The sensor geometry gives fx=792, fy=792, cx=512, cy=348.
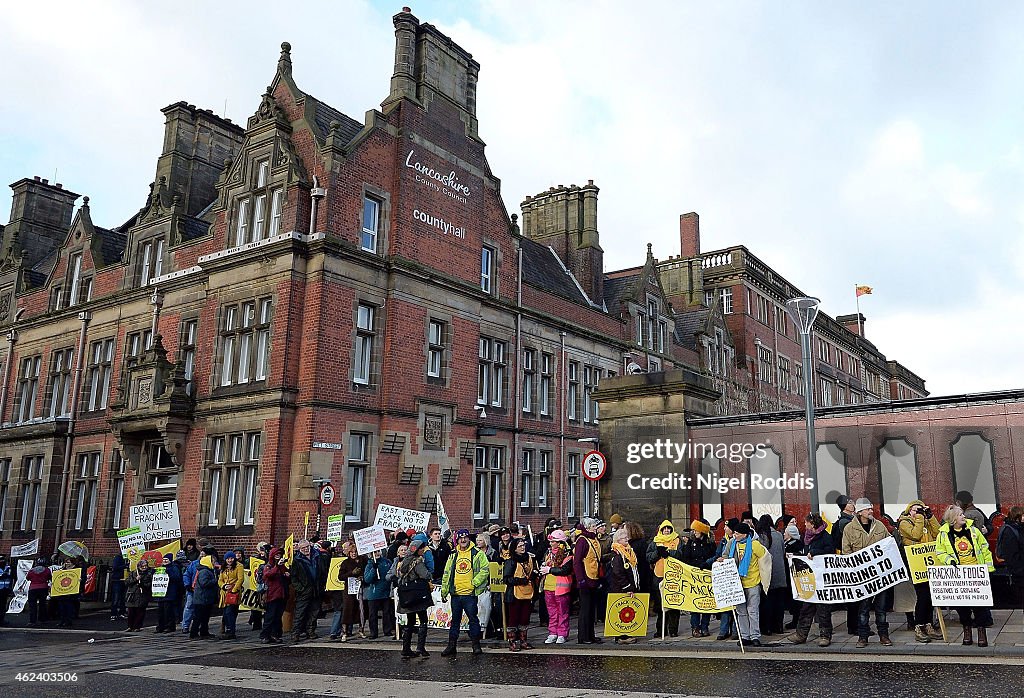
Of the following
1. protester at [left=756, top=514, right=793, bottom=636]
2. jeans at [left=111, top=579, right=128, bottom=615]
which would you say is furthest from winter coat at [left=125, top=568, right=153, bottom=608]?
protester at [left=756, top=514, right=793, bottom=636]

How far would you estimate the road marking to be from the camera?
28.9ft

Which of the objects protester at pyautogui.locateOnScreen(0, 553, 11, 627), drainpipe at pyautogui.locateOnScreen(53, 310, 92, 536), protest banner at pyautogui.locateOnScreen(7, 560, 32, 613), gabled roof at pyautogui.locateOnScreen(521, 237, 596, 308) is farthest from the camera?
gabled roof at pyautogui.locateOnScreen(521, 237, 596, 308)

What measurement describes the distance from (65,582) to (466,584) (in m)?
13.9

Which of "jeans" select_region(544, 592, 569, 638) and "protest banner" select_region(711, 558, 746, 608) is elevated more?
"protest banner" select_region(711, 558, 746, 608)

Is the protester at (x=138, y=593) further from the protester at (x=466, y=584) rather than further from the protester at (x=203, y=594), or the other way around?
the protester at (x=466, y=584)

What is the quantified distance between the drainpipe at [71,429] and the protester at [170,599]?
13.7 m

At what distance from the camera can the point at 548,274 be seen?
36281 millimetres

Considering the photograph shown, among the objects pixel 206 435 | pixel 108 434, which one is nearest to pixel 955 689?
pixel 206 435

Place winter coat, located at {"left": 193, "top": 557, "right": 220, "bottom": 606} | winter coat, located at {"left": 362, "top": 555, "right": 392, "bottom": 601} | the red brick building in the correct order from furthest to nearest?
the red brick building → winter coat, located at {"left": 193, "top": 557, "right": 220, "bottom": 606} → winter coat, located at {"left": 362, "top": 555, "right": 392, "bottom": 601}

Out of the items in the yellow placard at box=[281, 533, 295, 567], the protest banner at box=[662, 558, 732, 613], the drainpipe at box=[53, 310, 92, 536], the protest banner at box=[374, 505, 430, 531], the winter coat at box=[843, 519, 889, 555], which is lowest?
the protest banner at box=[662, 558, 732, 613]

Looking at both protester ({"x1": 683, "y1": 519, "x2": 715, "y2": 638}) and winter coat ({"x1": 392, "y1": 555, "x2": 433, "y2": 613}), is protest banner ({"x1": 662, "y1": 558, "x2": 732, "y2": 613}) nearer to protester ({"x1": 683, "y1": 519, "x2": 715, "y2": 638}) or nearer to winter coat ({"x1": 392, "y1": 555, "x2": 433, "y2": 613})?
protester ({"x1": 683, "y1": 519, "x2": 715, "y2": 638})

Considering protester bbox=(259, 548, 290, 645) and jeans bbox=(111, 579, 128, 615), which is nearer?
protester bbox=(259, 548, 290, 645)

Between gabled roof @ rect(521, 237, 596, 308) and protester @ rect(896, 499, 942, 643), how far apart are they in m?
21.0

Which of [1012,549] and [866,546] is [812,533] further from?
[1012,549]
